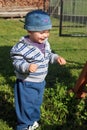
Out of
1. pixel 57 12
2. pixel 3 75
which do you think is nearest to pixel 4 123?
pixel 3 75

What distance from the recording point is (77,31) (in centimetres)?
1107

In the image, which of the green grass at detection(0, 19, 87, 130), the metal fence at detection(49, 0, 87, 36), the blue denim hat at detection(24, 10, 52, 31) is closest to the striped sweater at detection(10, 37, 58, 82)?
the blue denim hat at detection(24, 10, 52, 31)

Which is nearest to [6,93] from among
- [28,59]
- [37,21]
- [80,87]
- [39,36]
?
[80,87]

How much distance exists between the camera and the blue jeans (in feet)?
14.4

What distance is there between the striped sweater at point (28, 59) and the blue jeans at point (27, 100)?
0.26 feet

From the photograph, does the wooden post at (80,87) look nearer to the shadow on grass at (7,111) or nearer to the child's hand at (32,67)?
the shadow on grass at (7,111)

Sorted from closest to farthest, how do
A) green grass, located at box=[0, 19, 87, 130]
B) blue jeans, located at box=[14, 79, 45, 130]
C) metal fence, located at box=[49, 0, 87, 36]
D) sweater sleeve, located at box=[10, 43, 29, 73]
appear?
1. sweater sleeve, located at box=[10, 43, 29, 73]
2. blue jeans, located at box=[14, 79, 45, 130]
3. green grass, located at box=[0, 19, 87, 130]
4. metal fence, located at box=[49, 0, 87, 36]

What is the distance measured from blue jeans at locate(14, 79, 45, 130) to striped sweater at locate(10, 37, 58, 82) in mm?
78

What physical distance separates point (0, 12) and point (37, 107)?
10.9m

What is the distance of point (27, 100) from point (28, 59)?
1.56 ft

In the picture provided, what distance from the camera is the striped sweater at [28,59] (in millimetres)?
4211

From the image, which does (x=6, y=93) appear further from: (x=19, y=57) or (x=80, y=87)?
(x=19, y=57)

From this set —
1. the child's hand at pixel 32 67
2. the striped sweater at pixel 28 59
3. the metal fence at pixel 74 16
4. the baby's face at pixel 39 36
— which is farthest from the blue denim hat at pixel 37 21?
the metal fence at pixel 74 16

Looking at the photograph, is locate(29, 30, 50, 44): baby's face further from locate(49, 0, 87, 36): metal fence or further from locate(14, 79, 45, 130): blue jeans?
locate(49, 0, 87, 36): metal fence
